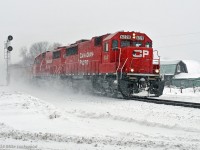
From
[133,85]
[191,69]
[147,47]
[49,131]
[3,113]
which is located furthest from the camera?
[191,69]

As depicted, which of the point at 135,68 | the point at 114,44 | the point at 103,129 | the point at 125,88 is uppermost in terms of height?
the point at 114,44

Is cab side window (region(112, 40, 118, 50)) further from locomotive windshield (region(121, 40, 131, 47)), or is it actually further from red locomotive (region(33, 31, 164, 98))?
locomotive windshield (region(121, 40, 131, 47))

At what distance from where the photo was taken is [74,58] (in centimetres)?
2659

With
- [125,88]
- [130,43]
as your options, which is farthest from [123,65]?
[130,43]

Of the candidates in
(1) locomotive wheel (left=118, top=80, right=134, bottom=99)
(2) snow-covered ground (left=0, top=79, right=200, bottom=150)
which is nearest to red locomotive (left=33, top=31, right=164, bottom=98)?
(1) locomotive wheel (left=118, top=80, right=134, bottom=99)

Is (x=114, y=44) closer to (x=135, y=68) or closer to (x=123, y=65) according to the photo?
(x=123, y=65)

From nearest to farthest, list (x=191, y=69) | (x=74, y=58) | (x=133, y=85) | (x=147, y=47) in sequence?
(x=133, y=85) < (x=147, y=47) < (x=74, y=58) < (x=191, y=69)

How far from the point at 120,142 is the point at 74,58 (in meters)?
19.8

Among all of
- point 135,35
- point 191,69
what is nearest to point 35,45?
point 191,69

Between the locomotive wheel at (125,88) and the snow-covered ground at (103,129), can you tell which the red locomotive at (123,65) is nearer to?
the locomotive wheel at (125,88)

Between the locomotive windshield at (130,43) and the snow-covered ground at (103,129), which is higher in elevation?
the locomotive windshield at (130,43)

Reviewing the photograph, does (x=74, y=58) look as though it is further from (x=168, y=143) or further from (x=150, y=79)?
(x=168, y=143)

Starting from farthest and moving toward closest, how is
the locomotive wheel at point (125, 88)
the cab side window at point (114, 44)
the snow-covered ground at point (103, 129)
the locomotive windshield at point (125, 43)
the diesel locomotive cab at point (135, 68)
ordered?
the locomotive windshield at point (125, 43)
the cab side window at point (114, 44)
the diesel locomotive cab at point (135, 68)
the locomotive wheel at point (125, 88)
the snow-covered ground at point (103, 129)

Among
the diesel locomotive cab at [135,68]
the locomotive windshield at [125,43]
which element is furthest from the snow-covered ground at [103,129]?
the locomotive windshield at [125,43]
